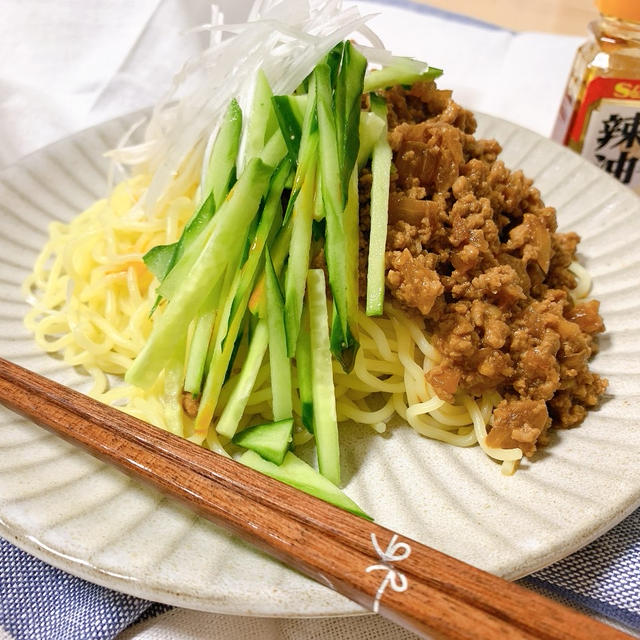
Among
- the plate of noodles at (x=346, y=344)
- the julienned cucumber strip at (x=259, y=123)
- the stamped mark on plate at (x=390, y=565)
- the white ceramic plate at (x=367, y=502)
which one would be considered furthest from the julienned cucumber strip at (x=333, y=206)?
the stamped mark on plate at (x=390, y=565)

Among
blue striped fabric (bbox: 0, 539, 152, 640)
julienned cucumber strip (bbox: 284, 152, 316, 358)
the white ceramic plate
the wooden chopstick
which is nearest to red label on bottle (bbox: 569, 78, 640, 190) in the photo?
the white ceramic plate

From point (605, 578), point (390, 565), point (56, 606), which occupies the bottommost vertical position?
point (56, 606)

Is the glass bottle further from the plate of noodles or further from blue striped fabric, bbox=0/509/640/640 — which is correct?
blue striped fabric, bbox=0/509/640/640

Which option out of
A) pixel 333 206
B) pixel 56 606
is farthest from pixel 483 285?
pixel 56 606

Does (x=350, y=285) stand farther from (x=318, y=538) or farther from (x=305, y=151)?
(x=318, y=538)

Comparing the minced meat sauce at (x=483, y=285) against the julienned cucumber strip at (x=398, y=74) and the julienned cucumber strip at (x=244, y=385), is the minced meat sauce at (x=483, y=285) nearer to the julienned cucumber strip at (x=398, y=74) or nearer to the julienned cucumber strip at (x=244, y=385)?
the julienned cucumber strip at (x=398, y=74)

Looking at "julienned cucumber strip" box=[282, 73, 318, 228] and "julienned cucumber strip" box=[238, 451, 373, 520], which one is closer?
"julienned cucumber strip" box=[238, 451, 373, 520]

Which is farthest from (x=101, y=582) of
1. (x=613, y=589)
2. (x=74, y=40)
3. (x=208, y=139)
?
(x=74, y=40)

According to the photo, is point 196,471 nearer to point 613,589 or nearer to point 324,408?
point 324,408
